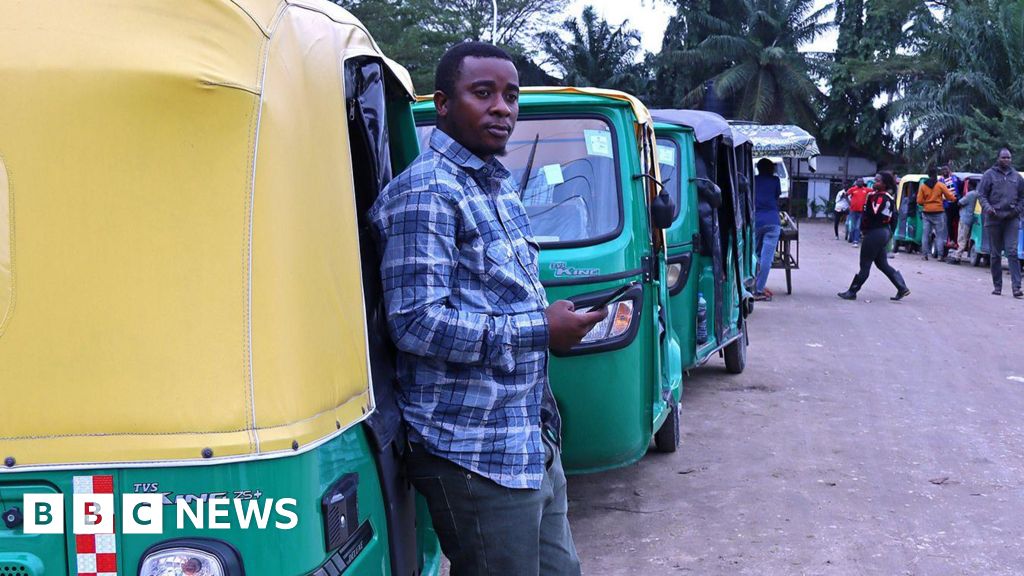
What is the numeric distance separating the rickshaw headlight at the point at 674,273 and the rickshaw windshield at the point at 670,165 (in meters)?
0.49

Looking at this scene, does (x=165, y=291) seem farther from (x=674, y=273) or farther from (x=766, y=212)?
(x=766, y=212)

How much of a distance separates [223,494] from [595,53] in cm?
4863

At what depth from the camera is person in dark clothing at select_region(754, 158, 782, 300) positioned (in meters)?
13.9

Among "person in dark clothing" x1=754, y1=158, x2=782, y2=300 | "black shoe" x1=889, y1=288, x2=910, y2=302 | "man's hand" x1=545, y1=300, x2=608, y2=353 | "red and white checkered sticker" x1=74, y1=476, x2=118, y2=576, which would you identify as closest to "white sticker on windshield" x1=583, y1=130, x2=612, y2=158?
"man's hand" x1=545, y1=300, x2=608, y2=353

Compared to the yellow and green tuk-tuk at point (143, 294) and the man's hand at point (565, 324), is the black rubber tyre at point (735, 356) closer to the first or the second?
the man's hand at point (565, 324)

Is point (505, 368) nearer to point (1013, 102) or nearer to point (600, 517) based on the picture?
point (600, 517)

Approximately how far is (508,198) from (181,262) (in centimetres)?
97

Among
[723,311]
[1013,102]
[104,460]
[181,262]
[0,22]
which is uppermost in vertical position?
[1013,102]

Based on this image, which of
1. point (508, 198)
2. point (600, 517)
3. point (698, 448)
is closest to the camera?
point (508, 198)

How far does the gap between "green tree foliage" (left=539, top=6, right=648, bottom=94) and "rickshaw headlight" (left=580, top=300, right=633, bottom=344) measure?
43249 mm

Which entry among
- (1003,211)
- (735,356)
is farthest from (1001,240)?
(735,356)

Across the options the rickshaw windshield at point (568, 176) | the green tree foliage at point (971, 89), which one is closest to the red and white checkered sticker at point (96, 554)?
the rickshaw windshield at point (568, 176)

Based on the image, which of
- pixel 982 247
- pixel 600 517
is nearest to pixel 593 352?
pixel 600 517

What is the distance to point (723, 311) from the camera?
8.51 meters
